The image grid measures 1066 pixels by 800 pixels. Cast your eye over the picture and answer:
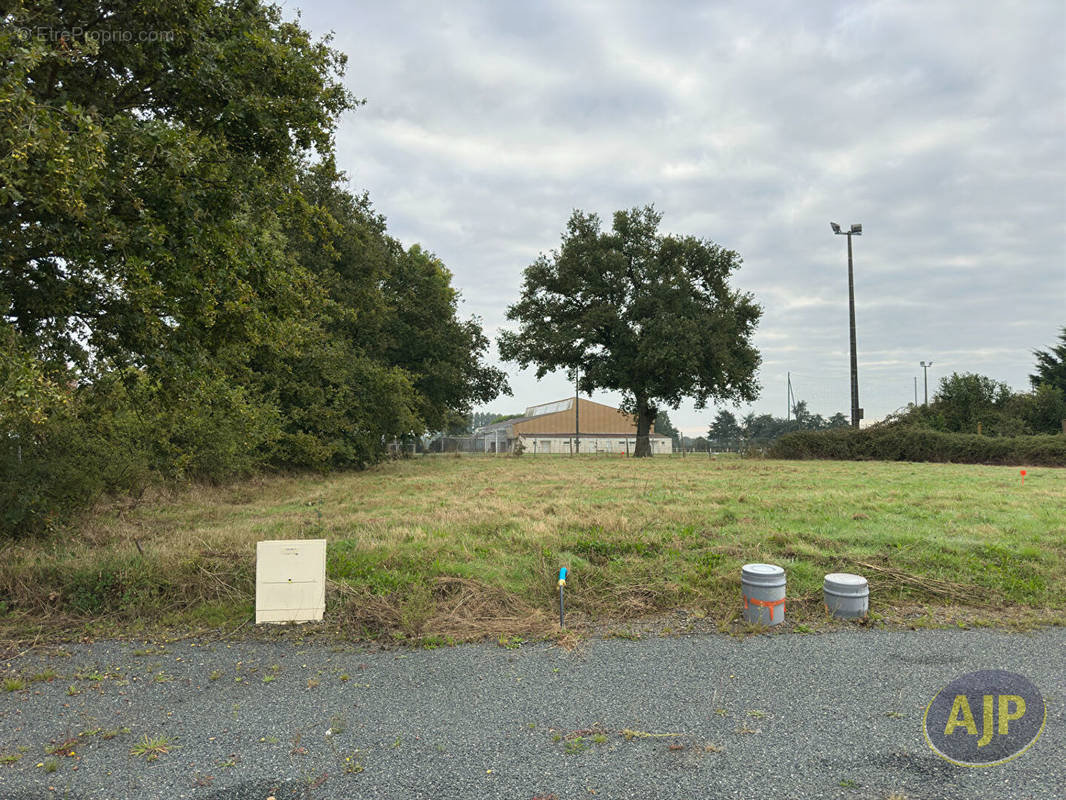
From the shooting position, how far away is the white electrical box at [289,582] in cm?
633

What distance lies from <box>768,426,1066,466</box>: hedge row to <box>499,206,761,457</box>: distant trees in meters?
4.46

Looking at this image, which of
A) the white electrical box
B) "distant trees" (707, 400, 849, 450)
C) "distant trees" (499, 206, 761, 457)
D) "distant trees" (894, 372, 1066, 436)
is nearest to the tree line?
the white electrical box

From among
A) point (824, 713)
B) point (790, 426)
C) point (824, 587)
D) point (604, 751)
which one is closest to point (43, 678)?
point (604, 751)

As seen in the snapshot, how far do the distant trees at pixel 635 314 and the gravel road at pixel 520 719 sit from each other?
29.6 m

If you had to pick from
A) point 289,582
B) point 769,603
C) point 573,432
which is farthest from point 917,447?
point 573,432

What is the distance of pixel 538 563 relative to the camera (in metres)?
7.62

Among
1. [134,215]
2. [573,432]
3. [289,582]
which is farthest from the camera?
[573,432]

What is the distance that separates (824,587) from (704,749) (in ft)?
11.2

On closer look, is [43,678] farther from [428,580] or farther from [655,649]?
[655,649]

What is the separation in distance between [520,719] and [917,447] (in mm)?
33730

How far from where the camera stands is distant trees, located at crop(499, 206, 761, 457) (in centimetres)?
3538

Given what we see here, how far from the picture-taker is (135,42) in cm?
797

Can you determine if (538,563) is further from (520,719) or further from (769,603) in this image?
(520,719)

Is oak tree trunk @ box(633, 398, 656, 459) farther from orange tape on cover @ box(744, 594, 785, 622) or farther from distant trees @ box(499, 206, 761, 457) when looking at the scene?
orange tape on cover @ box(744, 594, 785, 622)
